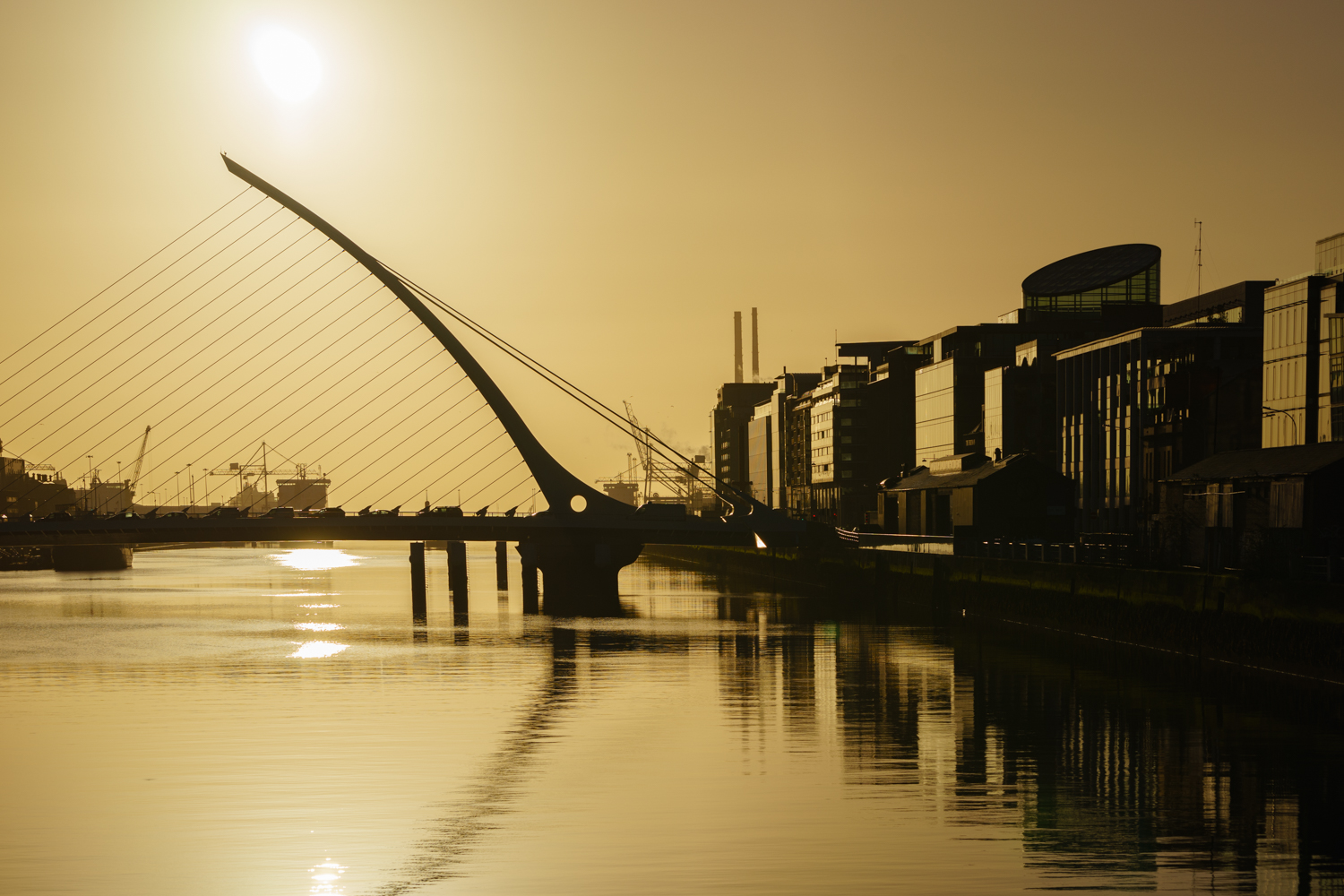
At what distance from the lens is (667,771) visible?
31.2 meters

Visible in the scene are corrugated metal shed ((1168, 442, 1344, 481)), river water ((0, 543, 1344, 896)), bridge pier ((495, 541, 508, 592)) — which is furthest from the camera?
bridge pier ((495, 541, 508, 592))

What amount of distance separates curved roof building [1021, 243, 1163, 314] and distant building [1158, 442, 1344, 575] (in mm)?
84729

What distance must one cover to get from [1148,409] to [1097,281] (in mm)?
51620

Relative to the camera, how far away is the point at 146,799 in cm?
2841

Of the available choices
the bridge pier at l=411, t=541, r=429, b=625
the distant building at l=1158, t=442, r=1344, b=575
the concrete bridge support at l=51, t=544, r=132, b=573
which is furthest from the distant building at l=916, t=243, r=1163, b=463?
the concrete bridge support at l=51, t=544, r=132, b=573

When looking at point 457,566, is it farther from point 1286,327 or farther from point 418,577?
point 1286,327

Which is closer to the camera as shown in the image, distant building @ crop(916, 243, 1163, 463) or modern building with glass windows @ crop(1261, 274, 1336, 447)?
modern building with glass windows @ crop(1261, 274, 1336, 447)

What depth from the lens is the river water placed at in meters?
22.6

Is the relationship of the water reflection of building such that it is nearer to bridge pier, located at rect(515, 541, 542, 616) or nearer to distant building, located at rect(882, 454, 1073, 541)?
distant building, located at rect(882, 454, 1073, 541)

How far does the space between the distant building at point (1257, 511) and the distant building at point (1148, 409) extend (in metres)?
16.5

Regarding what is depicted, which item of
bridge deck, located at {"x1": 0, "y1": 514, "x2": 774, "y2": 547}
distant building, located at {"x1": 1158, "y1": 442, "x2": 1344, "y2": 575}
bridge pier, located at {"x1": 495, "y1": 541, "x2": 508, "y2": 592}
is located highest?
distant building, located at {"x1": 1158, "y1": 442, "x2": 1344, "y2": 575}

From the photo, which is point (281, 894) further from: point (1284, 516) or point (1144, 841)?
point (1284, 516)

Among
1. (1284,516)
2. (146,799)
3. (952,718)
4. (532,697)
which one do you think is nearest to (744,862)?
(146,799)

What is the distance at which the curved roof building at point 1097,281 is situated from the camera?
142 meters
